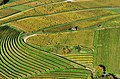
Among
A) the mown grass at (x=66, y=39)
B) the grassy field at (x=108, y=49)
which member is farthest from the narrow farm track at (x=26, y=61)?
the grassy field at (x=108, y=49)

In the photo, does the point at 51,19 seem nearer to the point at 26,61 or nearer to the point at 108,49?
the point at 26,61

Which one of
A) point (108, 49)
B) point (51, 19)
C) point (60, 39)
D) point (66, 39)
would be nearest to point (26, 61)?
point (60, 39)

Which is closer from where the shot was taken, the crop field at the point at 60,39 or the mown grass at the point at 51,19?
the crop field at the point at 60,39

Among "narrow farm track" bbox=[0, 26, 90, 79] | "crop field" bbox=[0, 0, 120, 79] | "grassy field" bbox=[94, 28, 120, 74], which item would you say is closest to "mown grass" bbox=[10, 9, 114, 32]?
"crop field" bbox=[0, 0, 120, 79]

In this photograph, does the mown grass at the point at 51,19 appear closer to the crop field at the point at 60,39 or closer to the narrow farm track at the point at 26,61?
the crop field at the point at 60,39

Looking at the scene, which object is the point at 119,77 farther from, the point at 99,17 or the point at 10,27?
→ the point at 10,27

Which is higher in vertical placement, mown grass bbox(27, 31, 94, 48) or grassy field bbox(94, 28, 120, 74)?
mown grass bbox(27, 31, 94, 48)

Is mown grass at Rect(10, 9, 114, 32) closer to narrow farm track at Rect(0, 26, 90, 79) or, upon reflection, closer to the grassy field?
narrow farm track at Rect(0, 26, 90, 79)

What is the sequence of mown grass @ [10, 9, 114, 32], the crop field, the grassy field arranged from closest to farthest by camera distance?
1. the crop field
2. the grassy field
3. mown grass @ [10, 9, 114, 32]
